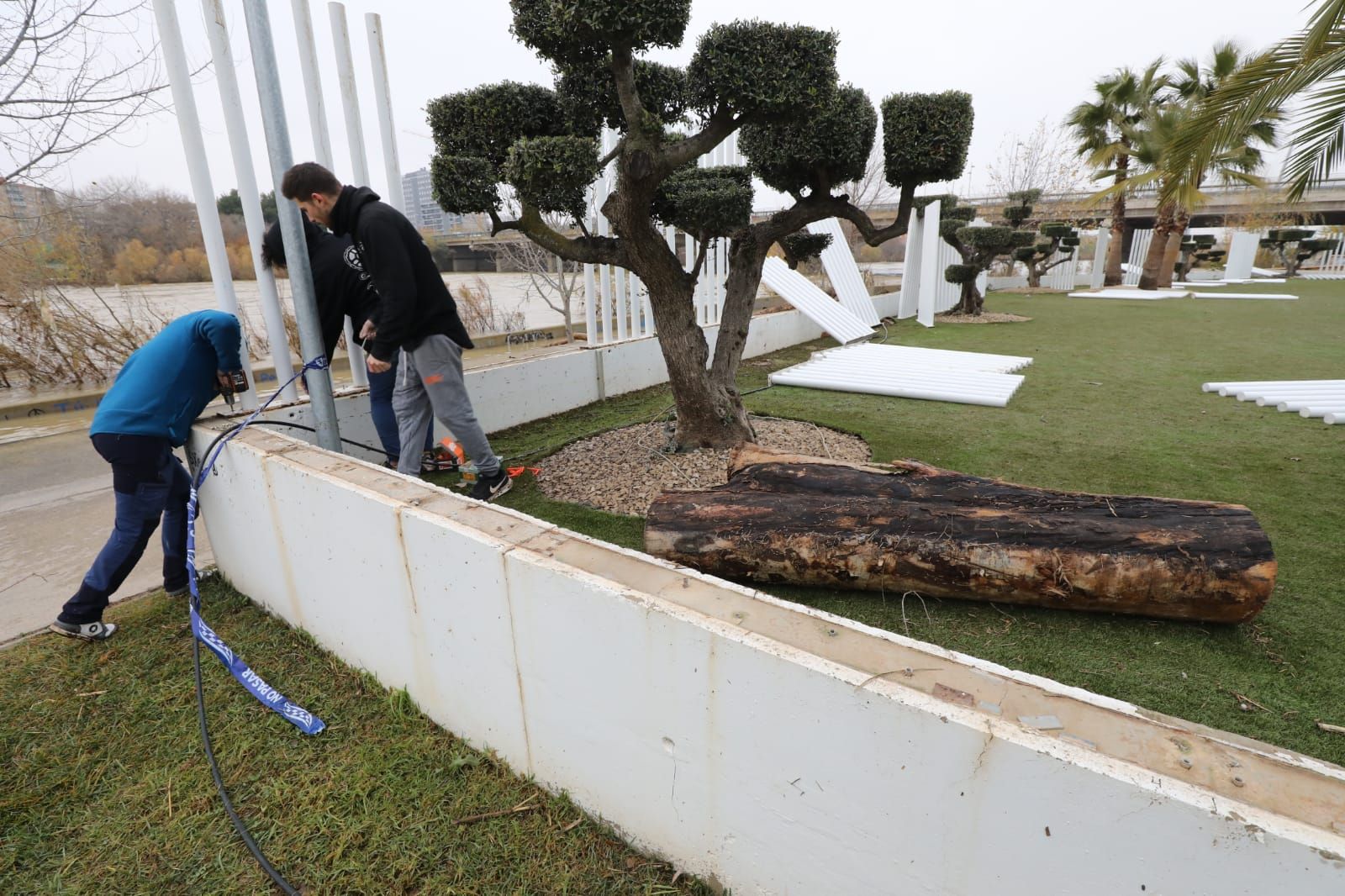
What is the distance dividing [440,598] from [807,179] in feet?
13.3

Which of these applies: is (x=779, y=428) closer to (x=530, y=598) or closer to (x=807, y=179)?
(x=807, y=179)

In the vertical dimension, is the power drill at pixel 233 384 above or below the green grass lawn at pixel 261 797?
above

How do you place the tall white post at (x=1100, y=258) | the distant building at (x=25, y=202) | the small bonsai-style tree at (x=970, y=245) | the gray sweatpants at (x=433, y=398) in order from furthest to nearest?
the tall white post at (x=1100, y=258) < the small bonsai-style tree at (x=970, y=245) < the distant building at (x=25, y=202) < the gray sweatpants at (x=433, y=398)

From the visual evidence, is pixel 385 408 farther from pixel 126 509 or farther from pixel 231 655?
pixel 231 655

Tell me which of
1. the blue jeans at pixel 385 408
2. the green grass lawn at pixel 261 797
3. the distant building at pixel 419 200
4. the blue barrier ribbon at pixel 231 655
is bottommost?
the green grass lawn at pixel 261 797

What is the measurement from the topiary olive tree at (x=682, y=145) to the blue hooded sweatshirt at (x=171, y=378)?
1.34 meters

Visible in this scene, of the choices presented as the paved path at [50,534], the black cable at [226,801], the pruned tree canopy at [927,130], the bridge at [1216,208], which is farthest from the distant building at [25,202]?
the bridge at [1216,208]

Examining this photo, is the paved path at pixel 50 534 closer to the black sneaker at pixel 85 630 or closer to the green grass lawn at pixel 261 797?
the black sneaker at pixel 85 630

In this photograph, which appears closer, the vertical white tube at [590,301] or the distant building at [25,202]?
the distant building at [25,202]

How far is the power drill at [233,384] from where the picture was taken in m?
3.03

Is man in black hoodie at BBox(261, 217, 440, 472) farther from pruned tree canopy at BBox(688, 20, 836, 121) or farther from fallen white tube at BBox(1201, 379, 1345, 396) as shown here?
fallen white tube at BBox(1201, 379, 1345, 396)

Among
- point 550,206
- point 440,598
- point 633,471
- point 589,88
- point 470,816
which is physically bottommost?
point 470,816

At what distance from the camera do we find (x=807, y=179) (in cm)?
468

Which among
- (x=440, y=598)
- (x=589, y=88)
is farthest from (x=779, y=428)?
(x=440, y=598)
